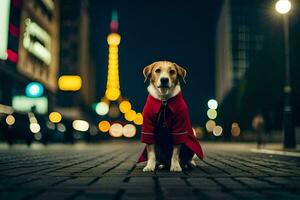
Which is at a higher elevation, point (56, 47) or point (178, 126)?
point (56, 47)

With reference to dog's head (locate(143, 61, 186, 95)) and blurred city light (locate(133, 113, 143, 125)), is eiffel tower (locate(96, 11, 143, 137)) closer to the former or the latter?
blurred city light (locate(133, 113, 143, 125))

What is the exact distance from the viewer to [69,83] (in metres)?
104

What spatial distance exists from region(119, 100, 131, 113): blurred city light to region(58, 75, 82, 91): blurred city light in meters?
69.1

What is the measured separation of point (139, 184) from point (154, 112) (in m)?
1.77

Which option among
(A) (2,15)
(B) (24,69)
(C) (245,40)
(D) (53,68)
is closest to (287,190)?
(A) (2,15)

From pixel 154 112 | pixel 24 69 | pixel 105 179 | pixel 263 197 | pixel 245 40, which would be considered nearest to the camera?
pixel 263 197

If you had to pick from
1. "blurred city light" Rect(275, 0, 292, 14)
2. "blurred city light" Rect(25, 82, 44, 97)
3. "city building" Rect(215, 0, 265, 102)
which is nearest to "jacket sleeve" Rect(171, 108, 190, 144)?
"blurred city light" Rect(275, 0, 292, 14)

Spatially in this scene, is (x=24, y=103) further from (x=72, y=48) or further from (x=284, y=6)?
(x=72, y=48)

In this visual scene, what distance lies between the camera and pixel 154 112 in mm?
6984

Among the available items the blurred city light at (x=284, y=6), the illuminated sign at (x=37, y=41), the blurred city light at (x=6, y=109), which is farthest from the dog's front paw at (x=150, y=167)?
the illuminated sign at (x=37, y=41)

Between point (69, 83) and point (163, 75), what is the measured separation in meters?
99.0

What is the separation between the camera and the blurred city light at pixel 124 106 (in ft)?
575

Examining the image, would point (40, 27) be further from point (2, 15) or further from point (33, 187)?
point (33, 187)

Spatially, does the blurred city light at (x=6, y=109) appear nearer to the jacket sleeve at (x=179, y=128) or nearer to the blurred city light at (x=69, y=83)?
the jacket sleeve at (x=179, y=128)
